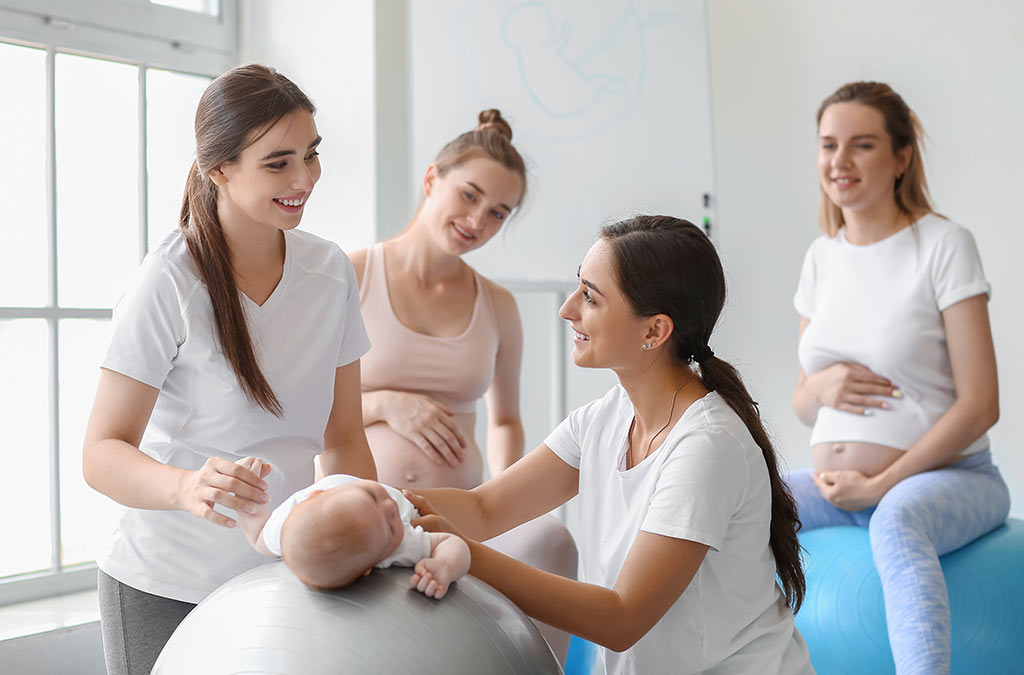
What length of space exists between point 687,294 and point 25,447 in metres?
2.03

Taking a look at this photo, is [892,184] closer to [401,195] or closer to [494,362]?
[494,362]

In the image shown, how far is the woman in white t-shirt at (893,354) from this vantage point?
2088mm

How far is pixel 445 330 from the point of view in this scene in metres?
2.07

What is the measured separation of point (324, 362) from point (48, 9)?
5.45ft

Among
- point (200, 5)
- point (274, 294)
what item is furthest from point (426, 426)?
point (200, 5)

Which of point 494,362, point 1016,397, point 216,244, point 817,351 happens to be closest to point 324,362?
point 216,244

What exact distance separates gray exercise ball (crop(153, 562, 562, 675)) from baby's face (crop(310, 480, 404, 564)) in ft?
0.16

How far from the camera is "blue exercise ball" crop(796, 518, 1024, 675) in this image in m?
1.89

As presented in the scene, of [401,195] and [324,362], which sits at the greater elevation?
[401,195]

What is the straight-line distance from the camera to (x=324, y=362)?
150 cm

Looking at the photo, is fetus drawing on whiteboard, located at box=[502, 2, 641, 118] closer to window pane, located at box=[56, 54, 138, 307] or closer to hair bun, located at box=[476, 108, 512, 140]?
hair bun, located at box=[476, 108, 512, 140]

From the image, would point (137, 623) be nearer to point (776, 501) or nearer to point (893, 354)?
point (776, 501)

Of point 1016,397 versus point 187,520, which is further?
point 1016,397

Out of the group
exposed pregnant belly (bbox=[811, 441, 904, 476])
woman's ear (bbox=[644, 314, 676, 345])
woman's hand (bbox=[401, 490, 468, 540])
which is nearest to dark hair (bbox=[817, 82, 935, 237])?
exposed pregnant belly (bbox=[811, 441, 904, 476])
